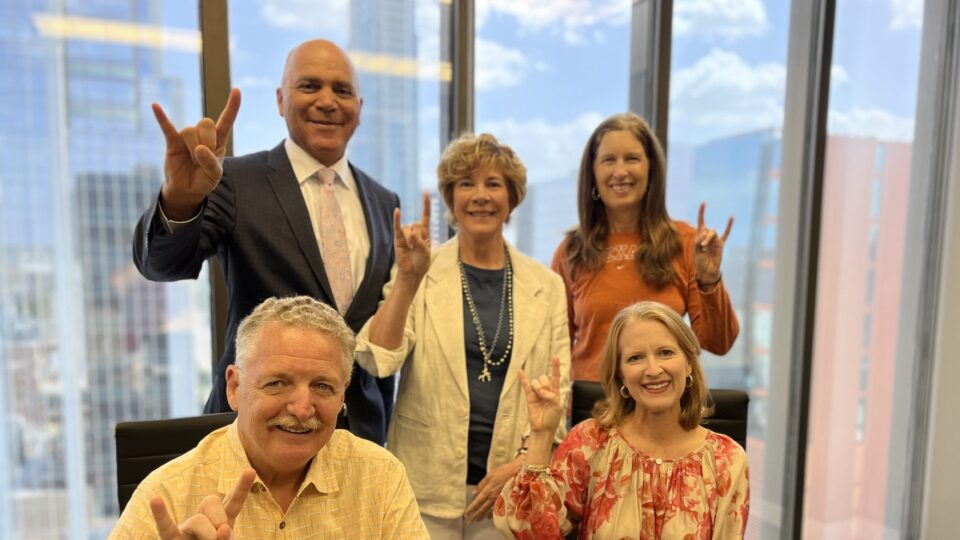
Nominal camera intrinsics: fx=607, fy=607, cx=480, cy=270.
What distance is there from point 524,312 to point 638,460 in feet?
1.67

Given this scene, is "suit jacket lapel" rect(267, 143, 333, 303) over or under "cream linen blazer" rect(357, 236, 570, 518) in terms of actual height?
over

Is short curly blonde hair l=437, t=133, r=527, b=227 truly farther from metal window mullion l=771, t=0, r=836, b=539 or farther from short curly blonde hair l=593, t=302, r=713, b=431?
metal window mullion l=771, t=0, r=836, b=539

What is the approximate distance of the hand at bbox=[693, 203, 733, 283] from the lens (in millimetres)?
1854

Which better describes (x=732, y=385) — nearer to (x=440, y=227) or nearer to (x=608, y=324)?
(x=608, y=324)

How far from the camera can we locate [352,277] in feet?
5.82

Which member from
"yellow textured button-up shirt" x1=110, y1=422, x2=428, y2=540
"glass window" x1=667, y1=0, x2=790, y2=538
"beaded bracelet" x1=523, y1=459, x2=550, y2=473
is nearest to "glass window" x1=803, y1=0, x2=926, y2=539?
"glass window" x1=667, y1=0, x2=790, y2=538

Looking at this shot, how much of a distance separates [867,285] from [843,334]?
299 millimetres

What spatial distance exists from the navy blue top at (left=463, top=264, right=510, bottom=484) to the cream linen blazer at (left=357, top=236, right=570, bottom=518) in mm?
22

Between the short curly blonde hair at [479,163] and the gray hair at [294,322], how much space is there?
76 cm

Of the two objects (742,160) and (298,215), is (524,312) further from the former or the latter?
(742,160)

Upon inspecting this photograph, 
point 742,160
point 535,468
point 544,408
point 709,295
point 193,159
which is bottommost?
point 535,468

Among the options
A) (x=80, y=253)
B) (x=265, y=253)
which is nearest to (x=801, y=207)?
(x=265, y=253)

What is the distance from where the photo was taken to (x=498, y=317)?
1771 mm

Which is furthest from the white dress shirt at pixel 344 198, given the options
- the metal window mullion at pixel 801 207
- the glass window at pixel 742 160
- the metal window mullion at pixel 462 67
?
the metal window mullion at pixel 801 207
